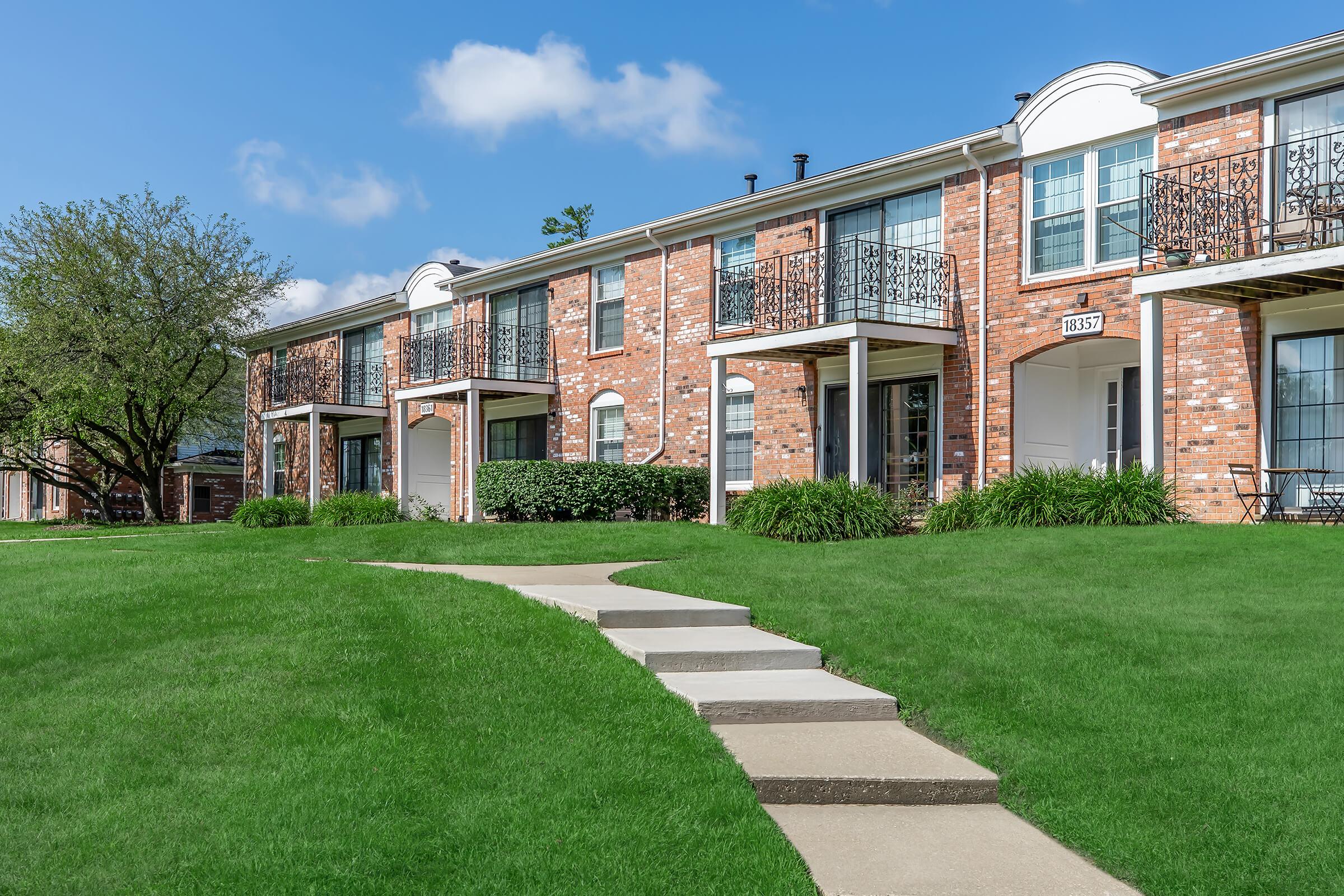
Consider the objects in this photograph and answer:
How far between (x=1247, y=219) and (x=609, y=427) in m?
11.3

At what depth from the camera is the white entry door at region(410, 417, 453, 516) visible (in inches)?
1010

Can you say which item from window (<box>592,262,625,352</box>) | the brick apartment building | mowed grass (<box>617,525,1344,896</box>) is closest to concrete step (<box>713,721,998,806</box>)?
mowed grass (<box>617,525,1344,896</box>)

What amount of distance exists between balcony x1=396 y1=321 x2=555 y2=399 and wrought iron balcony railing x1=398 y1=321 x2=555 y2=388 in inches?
0.4

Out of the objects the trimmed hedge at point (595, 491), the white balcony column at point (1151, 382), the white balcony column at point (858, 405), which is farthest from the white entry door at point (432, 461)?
the white balcony column at point (1151, 382)

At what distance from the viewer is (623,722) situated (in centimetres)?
539

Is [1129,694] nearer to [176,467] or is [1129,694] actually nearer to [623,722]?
[623,722]

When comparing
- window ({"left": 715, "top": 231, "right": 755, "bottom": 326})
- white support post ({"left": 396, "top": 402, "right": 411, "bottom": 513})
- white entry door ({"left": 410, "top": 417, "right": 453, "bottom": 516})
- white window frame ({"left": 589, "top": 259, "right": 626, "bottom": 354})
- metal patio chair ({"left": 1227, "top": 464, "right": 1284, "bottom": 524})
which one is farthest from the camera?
white entry door ({"left": 410, "top": 417, "right": 453, "bottom": 516})

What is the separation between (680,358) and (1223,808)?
47.2ft

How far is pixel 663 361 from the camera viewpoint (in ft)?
61.7

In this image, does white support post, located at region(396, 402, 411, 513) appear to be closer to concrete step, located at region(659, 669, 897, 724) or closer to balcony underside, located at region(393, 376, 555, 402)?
balcony underside, located at region(393, 376, 555, 402)

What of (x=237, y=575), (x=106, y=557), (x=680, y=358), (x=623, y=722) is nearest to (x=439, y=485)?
(x=680, y=358)

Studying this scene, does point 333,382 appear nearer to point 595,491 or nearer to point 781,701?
point 595,491

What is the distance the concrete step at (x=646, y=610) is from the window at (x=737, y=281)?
8500 millimetres

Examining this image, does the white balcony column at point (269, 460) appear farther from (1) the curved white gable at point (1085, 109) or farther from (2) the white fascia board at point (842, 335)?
(1) the curved white gable at point (1085, 109)
